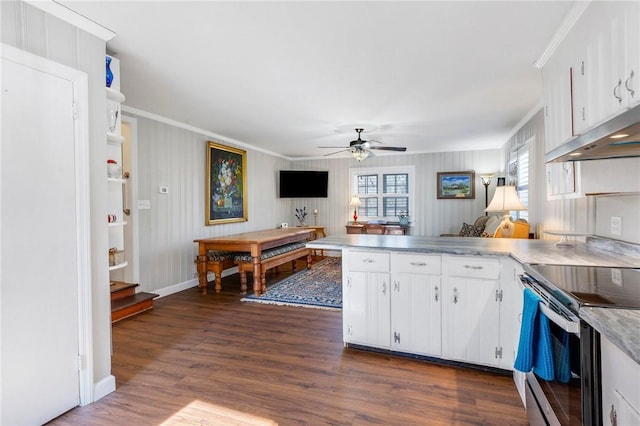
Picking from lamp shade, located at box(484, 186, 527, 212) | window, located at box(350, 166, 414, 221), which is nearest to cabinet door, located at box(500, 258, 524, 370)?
lamp shade, located at box(484, 186, 527, 212)

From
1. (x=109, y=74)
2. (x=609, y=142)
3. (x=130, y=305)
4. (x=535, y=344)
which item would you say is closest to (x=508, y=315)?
(x=535, y=344)

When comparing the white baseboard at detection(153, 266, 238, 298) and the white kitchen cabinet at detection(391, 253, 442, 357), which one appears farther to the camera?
the white baseboard at detection(153, 266, 238, 298)

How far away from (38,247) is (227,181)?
3.74 metres

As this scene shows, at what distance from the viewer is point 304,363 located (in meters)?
2.39

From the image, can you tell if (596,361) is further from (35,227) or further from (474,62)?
(35,227)

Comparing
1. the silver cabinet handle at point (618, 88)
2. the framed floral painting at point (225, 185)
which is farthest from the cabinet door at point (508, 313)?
the framed floral painting at point (225, 185)

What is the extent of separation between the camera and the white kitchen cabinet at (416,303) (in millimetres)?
2330

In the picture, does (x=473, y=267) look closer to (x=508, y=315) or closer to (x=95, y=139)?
(x=508, y=315)

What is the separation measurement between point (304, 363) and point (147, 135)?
3.36m

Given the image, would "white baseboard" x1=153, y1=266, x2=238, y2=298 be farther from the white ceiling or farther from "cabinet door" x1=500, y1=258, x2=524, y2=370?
"cabinet door" x1=500, y1=258, x2=524, y2=370

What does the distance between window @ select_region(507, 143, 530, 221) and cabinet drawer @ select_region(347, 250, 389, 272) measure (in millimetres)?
2684

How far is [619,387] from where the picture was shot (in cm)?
89

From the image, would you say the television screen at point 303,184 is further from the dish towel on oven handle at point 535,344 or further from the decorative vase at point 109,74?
the dish towel on oven handle at point 535,344

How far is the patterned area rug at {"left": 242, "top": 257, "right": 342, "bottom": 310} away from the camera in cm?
387
